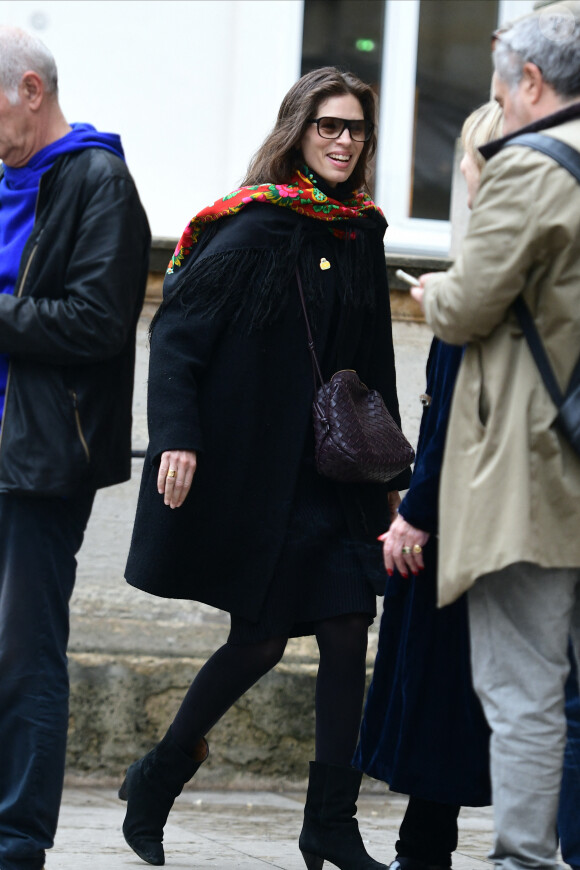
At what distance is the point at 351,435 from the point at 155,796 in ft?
3.63

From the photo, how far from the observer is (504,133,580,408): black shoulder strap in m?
2.67

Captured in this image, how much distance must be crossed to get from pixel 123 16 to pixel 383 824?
10.5ft

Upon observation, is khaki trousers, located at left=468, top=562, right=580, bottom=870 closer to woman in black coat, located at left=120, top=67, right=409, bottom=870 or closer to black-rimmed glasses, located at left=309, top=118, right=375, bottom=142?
woman in black coat, located at left=120, top=67, right=409, bottom=870

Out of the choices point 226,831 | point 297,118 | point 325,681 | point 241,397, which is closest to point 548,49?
point 297,118

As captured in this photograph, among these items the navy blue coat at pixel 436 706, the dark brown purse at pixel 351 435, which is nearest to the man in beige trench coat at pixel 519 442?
the navy blue coat at pixel 436 706

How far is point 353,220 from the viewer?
3854 millimetres

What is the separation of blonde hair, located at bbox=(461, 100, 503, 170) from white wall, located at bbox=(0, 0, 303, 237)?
2748mm

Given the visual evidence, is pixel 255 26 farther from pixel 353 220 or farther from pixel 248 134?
pixel 353 220

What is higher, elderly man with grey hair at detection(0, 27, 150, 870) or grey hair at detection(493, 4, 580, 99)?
grey hair at detection(493, 4, 580, 99)

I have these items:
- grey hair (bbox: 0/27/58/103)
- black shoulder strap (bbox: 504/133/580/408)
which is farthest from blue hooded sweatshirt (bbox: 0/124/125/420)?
black shoulder strap (bbox: 504/133/580/408)

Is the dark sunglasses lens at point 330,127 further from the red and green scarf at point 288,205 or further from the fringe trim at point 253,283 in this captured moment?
the fringe trim at point 253,283

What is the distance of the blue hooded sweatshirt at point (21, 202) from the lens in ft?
11.5

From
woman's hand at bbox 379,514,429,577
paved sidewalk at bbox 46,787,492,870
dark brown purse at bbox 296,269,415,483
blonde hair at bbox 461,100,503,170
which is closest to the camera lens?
blonde hair at bbox 461,100,503,170

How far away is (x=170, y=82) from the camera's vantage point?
18.9ft
